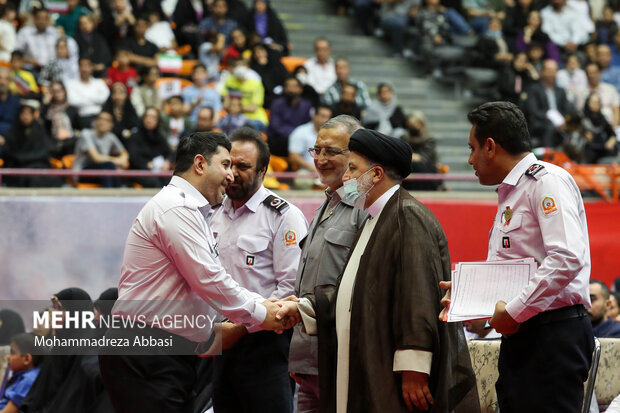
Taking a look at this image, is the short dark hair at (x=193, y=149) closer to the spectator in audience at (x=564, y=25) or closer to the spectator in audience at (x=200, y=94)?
the spectator in audience at (x=200, y=94)

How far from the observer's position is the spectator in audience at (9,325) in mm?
8467

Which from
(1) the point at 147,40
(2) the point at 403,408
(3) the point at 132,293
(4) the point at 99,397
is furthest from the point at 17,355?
(1) the point at 147,40

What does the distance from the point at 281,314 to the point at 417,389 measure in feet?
2.90

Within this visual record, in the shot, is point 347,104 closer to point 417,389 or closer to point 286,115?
point 286,115

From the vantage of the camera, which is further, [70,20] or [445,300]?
[70,20]

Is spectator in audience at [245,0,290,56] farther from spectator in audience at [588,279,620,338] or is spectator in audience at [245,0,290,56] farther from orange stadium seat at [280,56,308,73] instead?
spectator in audience at [588,279,620,338]

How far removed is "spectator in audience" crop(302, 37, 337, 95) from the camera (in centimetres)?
1373

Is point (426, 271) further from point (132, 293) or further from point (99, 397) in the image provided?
point (99, 397)

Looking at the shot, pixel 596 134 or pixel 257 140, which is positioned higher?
pixel 257 140

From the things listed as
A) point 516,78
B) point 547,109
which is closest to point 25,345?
point 547,109

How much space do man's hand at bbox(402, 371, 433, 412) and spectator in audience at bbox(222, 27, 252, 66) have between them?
971cm

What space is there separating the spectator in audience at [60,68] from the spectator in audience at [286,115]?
8.48ft

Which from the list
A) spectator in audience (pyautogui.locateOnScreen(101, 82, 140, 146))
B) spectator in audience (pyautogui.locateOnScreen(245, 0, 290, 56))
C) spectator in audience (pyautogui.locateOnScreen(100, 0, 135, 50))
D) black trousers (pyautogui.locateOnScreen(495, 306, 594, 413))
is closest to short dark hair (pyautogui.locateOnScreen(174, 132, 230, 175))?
black trousers (pyautogui.locateOnScreen(495, 306, 594, 413))

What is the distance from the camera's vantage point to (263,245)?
5.44 m
